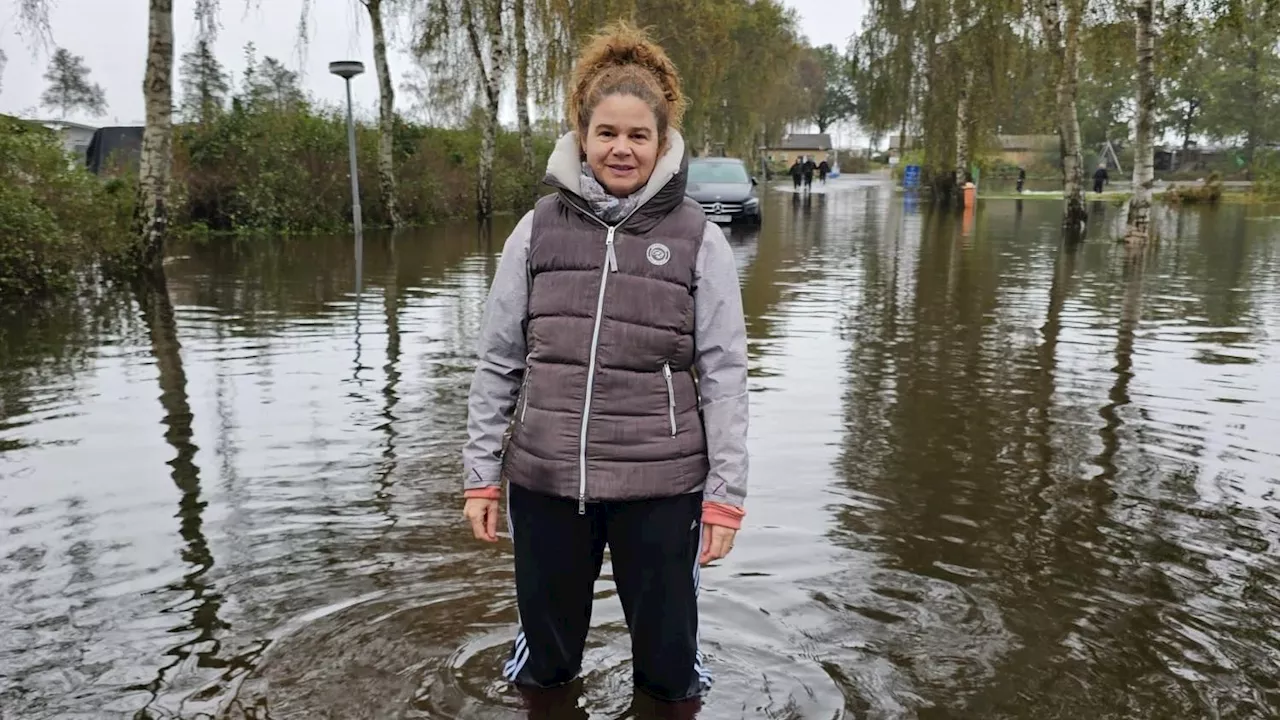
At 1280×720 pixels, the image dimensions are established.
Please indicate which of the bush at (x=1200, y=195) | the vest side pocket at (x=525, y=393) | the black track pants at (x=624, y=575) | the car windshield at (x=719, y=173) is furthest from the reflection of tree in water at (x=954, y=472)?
the bush at (x=1200, y=195)

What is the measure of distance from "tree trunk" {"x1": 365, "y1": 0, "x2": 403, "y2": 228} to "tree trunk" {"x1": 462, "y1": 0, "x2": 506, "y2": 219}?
8.41 ft

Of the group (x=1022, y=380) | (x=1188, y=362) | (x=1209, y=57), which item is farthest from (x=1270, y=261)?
(x=1209, y=57)

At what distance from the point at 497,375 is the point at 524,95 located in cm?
2663

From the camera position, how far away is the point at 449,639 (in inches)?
143

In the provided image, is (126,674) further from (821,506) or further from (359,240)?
(359,240)

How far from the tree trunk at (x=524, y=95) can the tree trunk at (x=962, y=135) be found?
40.5ft

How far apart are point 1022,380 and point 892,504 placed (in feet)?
9.91

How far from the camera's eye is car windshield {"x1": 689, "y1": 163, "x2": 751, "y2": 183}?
81.4 feet

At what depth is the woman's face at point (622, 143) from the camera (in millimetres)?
2582

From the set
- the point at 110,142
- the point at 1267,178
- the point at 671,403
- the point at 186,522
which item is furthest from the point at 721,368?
the point at 1267,178

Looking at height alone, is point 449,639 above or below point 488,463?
below

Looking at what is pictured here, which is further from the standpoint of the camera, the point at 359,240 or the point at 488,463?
the point at 359,240

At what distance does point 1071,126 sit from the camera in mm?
21625

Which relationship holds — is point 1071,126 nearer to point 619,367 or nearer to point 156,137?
point 156,137
